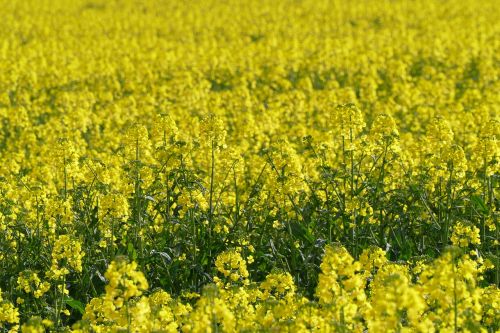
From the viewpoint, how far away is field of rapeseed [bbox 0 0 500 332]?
16.2 ft

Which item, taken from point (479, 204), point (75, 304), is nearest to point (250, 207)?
point (75, 304)

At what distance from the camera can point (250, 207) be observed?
7949mm

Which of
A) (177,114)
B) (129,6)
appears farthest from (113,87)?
(129,6)

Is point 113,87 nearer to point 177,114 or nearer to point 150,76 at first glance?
point 150,76

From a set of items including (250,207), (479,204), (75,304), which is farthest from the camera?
(479,204)

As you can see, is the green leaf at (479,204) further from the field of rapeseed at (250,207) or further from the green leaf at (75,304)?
the green leaf at (75,304)

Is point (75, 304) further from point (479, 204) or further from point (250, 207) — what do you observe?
point (479, 204)

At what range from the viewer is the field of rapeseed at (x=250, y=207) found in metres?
4.95

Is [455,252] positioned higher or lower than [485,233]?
higher

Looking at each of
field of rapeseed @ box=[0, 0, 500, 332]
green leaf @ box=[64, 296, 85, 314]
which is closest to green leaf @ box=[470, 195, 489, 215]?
field of rapeseed @ box=[0, 0, 500, 332]

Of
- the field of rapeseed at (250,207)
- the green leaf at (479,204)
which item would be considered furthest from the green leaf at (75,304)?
the green leaf at (479,204)

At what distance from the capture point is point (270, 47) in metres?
21.1

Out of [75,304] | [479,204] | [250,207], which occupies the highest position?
[250,207]

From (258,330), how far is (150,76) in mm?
12375
